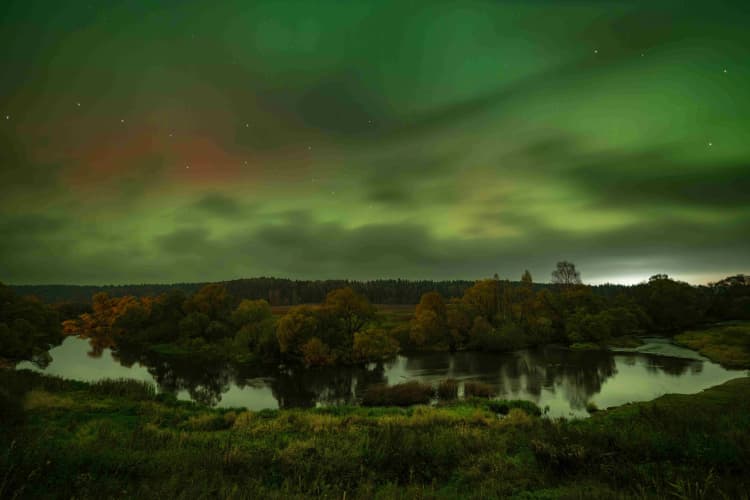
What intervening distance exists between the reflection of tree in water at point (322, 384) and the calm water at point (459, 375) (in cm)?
10

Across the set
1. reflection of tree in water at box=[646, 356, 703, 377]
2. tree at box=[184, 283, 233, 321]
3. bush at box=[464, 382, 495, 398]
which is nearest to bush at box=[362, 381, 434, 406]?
bush at box=[464, 382, 495, 398]

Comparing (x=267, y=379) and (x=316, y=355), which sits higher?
(x=316, y=355)

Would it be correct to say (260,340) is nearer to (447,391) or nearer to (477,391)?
(447,391)

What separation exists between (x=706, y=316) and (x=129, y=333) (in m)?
148

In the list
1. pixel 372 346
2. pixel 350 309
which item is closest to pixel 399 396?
pixel 372 346

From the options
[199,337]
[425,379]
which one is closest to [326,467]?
[425,379]

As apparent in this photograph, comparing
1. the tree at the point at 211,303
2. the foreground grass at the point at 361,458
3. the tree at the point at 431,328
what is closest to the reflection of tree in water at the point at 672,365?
the foreground grass at the point at 361,458

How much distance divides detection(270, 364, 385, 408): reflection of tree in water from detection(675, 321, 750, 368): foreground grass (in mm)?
47705

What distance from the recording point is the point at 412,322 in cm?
7512

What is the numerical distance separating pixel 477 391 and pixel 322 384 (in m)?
17.9

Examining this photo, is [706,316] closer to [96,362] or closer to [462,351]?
[462,351]

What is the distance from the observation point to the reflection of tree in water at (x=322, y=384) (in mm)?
37312

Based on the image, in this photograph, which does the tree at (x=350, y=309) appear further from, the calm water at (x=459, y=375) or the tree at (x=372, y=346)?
the calm water at (x=459, y=375)

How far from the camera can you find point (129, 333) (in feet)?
289
